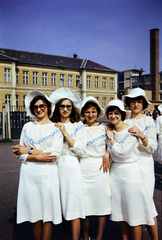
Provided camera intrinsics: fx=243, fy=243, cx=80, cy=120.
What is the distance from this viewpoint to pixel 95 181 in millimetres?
3217

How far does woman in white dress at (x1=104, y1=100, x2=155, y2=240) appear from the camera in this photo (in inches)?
118

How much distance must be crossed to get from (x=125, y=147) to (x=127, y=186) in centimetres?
50

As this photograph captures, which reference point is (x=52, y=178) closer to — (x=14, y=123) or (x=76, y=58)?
(x=14, y=123)

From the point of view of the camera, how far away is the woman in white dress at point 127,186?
300 centimetres

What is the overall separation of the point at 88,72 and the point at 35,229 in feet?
147

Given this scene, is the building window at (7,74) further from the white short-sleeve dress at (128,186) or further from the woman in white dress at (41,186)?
the white short-sleeve dress at (128,186)

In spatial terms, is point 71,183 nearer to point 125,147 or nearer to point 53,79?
point 125,147

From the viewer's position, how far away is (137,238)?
9.85ft

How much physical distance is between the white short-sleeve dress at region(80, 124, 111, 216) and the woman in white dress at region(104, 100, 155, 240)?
0.10 m

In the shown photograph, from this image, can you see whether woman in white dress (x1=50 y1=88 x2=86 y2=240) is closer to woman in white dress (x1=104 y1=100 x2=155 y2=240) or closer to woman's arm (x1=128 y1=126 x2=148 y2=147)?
woman in white dress (x1=104 y1=100 x2=155 y2=240)

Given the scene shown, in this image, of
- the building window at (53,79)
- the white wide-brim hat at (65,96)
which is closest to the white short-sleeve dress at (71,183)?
the white wide-brim hat at (65,96)

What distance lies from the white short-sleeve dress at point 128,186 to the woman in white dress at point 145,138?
17cm

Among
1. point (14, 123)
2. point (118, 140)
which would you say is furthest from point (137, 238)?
point (14, 123)

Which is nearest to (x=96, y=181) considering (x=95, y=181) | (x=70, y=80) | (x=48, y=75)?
(x=95, y=181)
